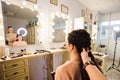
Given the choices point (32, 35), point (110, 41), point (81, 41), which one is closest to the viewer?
point (81, 41)

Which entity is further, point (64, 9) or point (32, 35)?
point (64, 9)

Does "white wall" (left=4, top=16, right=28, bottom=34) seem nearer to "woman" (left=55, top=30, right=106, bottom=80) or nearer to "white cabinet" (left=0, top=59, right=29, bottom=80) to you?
"white cabinet" (left=0, top=59, right=29, bottom=80)

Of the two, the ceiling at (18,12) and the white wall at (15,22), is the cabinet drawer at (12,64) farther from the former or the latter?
the ceiling at (18,12)

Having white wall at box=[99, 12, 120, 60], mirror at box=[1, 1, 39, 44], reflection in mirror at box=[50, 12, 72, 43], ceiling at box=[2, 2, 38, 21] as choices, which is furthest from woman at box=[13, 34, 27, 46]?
white wall at box=[99, 12, 120, 60]

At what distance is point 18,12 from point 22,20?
17cm

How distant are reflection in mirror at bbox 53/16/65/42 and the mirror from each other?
567 mm

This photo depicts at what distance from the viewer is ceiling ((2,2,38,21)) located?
192 cm

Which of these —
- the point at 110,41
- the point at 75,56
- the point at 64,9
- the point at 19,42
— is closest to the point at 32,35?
the point at 19,42

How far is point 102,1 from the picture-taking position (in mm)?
3562

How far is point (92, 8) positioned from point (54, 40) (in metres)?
2.30

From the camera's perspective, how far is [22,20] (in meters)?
2.16

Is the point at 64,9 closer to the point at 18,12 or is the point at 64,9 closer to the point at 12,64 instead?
the point at 18,12

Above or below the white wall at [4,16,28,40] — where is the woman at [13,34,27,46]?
below

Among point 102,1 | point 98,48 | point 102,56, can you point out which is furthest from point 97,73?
point 98,48
